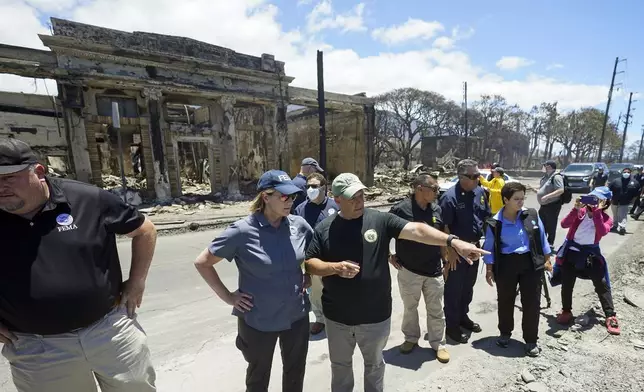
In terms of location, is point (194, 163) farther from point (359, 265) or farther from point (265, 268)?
point (359, 265)

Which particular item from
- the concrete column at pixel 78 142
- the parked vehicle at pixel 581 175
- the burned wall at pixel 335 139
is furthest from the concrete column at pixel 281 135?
the parked vehicle at pixel 581 175

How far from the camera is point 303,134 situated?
933 inches

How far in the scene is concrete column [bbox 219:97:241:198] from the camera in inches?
597

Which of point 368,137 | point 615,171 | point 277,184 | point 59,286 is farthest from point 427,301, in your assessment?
point 615,171

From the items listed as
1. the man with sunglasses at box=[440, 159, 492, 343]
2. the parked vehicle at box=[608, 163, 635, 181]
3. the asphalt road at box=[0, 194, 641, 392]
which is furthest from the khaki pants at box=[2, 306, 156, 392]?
the parked vehicle at box=[608, 163, 635, 181]

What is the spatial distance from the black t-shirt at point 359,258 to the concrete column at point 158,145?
13260 mm

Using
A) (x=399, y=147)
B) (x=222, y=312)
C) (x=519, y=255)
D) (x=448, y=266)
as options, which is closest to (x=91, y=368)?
(x=222, y=312)

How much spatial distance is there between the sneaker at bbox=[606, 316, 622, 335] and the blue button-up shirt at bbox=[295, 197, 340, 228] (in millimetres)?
3251

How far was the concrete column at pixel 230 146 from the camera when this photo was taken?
15.2 meters

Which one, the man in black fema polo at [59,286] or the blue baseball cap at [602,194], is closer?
the man in black fema polo at [59,286]

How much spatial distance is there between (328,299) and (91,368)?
1.42m

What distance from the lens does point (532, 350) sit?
→ 3.09 m

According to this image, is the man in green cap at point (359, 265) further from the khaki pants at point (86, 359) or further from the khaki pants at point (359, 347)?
the khaki pants at point (86, 359)

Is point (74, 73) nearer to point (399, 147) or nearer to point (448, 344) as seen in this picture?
point (448, 344)
